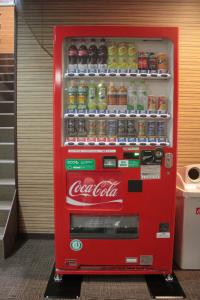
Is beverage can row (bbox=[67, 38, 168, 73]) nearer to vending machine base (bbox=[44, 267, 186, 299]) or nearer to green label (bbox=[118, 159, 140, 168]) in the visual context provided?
green label (bbox=[118, 159, 140, 168])

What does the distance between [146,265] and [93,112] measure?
161 centimetres

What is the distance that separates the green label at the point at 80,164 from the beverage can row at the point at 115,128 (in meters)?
0.29

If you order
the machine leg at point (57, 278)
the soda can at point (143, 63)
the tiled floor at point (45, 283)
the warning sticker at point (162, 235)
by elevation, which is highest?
the soda can at point (143, 63)

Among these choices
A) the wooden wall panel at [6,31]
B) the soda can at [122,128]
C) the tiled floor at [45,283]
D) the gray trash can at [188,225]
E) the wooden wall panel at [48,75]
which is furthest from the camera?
the wooden wall panel at [6,31]

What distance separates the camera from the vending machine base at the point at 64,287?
9.13ft

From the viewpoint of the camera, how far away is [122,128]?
9.82ft

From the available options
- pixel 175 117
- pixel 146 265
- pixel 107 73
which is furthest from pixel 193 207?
pixel 107 73

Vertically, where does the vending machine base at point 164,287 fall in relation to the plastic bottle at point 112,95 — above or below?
below

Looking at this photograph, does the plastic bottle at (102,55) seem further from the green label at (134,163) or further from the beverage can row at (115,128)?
the green label at (134,163)

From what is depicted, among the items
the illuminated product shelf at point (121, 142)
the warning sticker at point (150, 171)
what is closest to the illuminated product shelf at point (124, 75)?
the illuminated product shelf at point (121, 142)

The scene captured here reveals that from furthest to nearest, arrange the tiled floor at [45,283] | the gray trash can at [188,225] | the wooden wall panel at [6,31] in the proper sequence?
1. the wooden wall panel at [6,31]
2. the gray trash can at [188,225]
3. the tiled floor at [45,283]

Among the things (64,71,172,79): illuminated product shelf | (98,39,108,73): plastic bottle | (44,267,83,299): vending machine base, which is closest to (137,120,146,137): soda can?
(64,71,172,79): illuminated product shelf

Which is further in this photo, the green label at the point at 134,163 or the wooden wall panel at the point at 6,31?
the wooden wall panel at the point at 6,31

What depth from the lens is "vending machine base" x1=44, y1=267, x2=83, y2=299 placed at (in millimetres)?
2783
